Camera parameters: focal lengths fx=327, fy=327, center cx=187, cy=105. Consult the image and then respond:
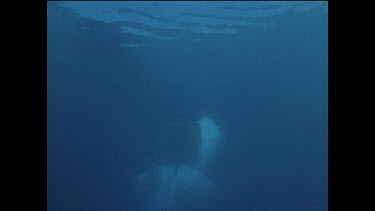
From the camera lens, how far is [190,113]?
32.2 metres

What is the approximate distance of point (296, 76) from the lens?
1227 inches

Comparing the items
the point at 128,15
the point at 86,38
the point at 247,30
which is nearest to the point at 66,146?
the point at 86,38

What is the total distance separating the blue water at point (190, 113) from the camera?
26875 mm

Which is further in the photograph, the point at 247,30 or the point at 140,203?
the point at 140,203

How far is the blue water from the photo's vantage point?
26875mm

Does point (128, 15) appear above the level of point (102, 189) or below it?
above

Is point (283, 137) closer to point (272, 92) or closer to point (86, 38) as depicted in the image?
point (272, 92)

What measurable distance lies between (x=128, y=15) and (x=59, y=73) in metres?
10.5

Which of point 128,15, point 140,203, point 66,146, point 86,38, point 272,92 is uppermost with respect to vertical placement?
point 128,15
